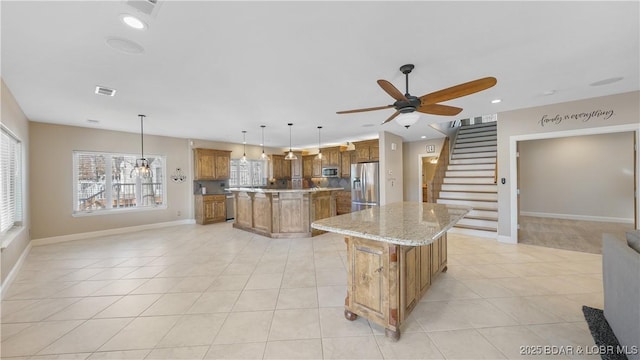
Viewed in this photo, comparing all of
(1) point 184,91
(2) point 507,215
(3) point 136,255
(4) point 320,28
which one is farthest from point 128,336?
(2) point 507,215

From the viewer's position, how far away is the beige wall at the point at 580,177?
5609 mm

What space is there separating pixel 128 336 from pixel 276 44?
109 inches

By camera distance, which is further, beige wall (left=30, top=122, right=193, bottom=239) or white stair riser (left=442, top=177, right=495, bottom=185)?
white stair riser (left=442, top=177, right=495, bottom=185)

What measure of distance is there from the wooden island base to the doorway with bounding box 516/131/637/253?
4.13 m

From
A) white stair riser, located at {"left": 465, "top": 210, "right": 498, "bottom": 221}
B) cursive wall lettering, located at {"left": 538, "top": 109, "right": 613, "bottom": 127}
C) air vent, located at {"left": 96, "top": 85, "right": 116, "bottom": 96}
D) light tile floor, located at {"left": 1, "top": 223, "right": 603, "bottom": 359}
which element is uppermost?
air vent, located at {"left": 96, "top": 85, "right": 116, "bottom": 96}

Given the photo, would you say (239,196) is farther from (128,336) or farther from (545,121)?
(545,121)

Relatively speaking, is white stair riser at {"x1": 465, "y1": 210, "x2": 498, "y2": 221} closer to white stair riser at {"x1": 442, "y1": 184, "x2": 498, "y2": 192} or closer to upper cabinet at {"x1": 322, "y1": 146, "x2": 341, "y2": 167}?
white stair riser at {"x1": 442, "y1": 184, "x2": 498, "y2": 192}

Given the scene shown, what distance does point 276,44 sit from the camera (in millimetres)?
2051

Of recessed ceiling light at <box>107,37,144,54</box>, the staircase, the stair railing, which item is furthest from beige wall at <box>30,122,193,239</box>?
the staircase

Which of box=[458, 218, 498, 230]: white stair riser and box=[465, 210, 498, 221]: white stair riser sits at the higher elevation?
box=[465, 210, 498, 221]: white stair riser

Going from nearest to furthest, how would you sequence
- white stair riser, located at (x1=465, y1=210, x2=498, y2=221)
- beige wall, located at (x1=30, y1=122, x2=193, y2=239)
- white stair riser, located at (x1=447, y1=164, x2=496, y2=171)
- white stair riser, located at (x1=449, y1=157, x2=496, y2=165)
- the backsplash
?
beige wall, located at (x1=30, y1=122, x2=193, y2=239), white stair riser, located at (x1=465, y1=210, x2=498, y2=221), white stair riser, located at (x1=447, y1=164, x2=496, y2=171), white stair riser, located at (x1=449, y1=157, x2=496, y2=165), the backsplash

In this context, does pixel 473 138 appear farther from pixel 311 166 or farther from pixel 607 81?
pixel 311 166

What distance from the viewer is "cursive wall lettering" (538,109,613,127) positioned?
3.53 metres

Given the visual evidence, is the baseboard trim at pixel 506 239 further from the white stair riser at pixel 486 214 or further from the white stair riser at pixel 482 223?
the white stair riser at pixel 486 214
